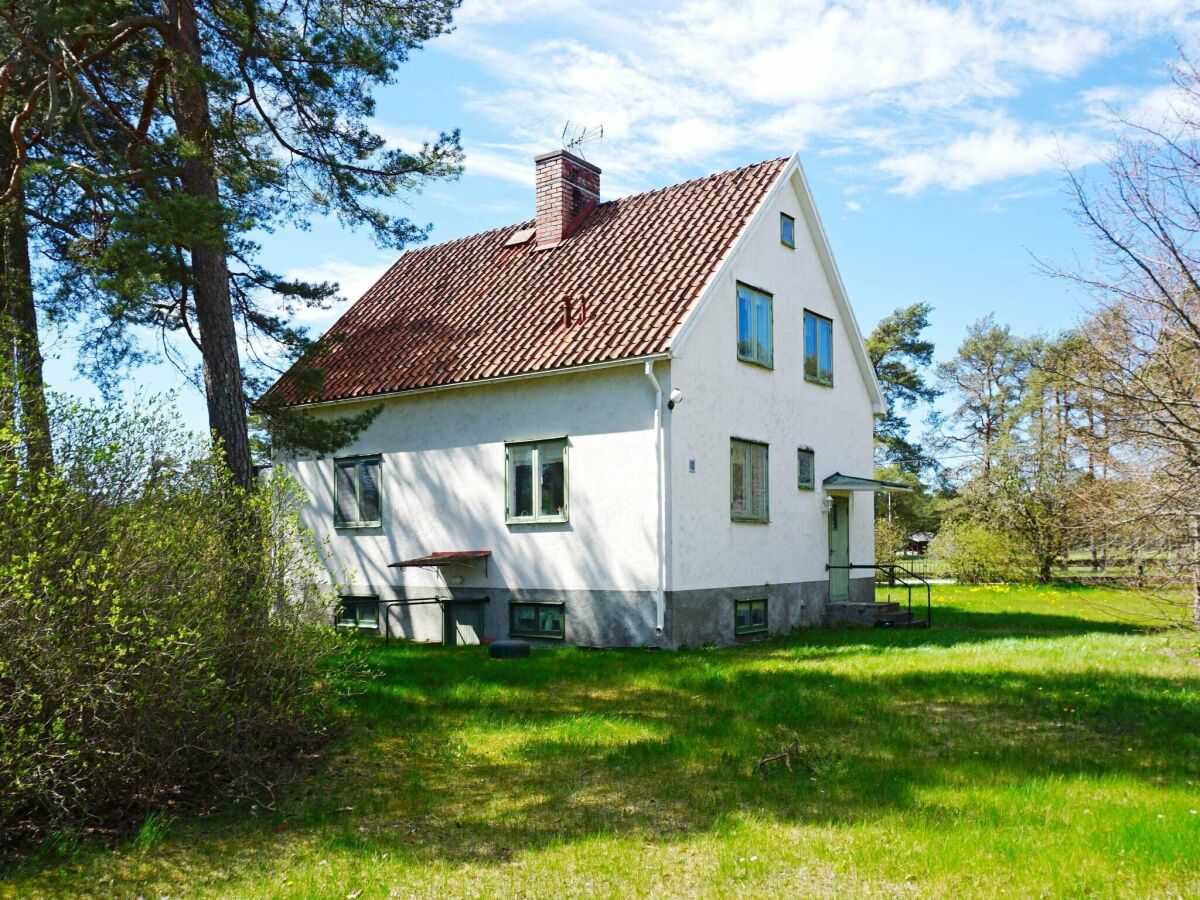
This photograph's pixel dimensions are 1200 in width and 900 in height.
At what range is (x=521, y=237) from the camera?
68.8 feet

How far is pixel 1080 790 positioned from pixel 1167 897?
203 cm

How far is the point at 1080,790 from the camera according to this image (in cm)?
747

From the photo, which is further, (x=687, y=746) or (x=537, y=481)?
(x=537, y=481)

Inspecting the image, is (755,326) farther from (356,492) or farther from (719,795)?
(719,795)

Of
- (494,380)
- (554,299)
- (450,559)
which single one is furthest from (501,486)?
(554,299)

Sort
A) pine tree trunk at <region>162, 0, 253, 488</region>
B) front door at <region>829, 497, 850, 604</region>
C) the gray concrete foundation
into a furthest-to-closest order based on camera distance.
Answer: front door at <region>829, 497, 850, 604</region> < the gray concrete foundation < pine tree trunk at <region>162, 0, 253, 488</region>

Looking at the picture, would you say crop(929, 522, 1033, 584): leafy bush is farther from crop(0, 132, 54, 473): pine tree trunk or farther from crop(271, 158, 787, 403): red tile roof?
crop(0, 132, 54, 473): pine tree trunk

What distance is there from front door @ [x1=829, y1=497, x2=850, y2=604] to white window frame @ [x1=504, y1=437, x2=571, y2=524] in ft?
21.7

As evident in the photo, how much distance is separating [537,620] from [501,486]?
7.94ft

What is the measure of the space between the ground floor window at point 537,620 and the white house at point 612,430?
0.04 metres

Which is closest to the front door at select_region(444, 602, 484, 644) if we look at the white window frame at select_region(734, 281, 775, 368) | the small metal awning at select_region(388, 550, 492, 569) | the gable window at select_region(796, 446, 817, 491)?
the small metal awning at select_region(388, 550, 492, 569)

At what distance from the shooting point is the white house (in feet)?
51.5

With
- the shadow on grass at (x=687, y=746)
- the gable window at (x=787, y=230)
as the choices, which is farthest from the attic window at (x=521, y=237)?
the shadow on grass at (x=687, y=746)

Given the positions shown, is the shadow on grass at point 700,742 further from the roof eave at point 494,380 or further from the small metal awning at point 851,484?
the small metal awning at point 851,484
